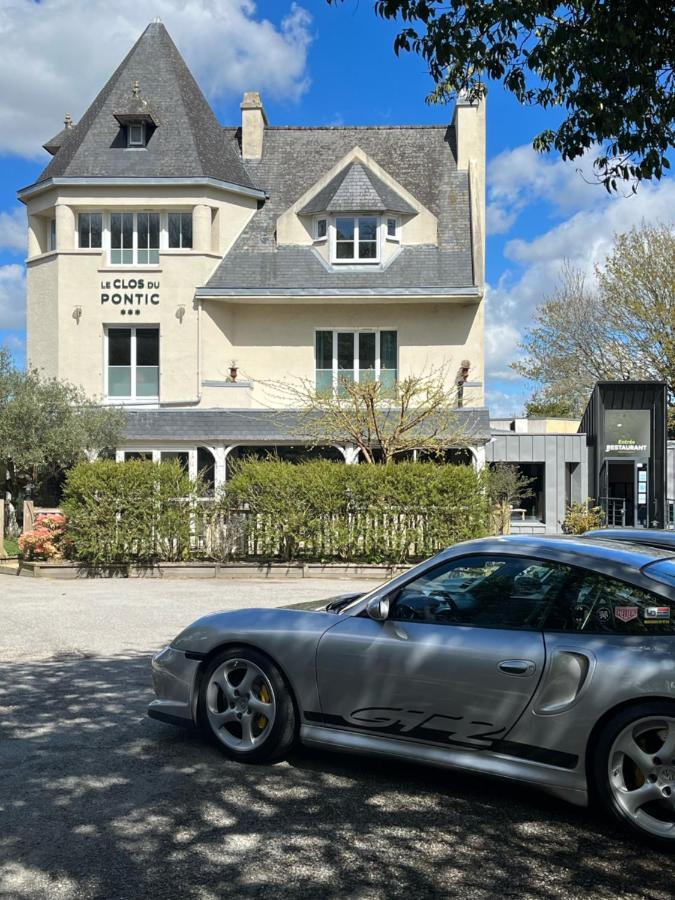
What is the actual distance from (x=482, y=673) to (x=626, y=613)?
785 mm

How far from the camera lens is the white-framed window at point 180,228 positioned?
27.3m

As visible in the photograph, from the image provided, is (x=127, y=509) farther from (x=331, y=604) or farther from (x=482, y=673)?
(x=482, y=673)

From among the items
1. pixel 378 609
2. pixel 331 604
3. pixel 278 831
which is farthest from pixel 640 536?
pixel 278 831

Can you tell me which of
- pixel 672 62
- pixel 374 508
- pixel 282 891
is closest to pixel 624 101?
pixel 672 62

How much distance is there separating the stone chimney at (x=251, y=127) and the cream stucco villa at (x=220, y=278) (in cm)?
176

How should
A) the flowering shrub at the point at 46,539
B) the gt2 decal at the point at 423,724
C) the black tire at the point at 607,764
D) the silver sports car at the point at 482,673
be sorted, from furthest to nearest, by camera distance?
1. the flowering shrub at the point at 46,539
2. the gt2 decal at the point at 423,724
3. the silver sports car at the point at 482,673
4. the black tire at the point at 607,764

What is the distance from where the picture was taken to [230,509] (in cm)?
1627

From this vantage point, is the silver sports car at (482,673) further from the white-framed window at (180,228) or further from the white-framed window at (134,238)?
the white-framed window at (180,228)

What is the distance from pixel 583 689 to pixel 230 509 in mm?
12237

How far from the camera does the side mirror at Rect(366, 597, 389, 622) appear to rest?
512 cm

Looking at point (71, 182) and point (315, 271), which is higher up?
point (71, 182)

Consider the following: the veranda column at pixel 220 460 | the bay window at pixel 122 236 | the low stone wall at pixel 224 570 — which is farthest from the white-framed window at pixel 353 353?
the low stone wall at pixel 224 570

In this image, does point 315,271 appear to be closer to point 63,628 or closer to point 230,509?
point 230,509

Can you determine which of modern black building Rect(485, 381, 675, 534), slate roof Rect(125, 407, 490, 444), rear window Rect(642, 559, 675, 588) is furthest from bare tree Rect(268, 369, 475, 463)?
rear window Rect(642, 559, 675, 588)
